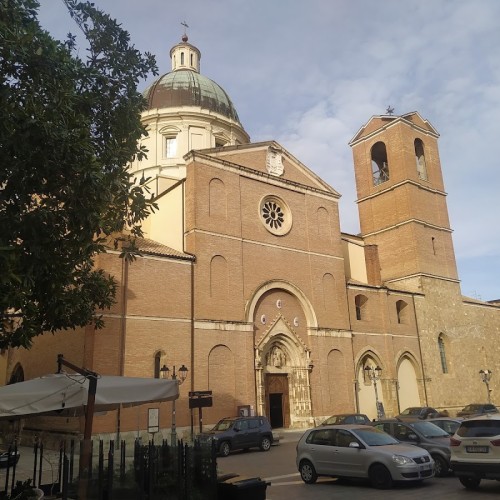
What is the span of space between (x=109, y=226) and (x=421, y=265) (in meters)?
28.3

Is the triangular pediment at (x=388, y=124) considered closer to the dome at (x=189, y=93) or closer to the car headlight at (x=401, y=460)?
the dome at (x=189, y=93)

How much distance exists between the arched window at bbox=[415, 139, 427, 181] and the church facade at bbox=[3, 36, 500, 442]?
9cm

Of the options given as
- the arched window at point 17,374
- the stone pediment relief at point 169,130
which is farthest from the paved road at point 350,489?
the stone pediment relief at point 169,130

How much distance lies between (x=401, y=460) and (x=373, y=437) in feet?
3.43

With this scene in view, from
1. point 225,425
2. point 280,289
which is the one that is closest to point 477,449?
point 225,425

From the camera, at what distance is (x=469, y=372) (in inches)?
1361

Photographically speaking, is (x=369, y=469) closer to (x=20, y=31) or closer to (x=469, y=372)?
(x=20, y=31)

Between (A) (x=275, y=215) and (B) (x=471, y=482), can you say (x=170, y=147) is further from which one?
(B) (x=471, y=482)

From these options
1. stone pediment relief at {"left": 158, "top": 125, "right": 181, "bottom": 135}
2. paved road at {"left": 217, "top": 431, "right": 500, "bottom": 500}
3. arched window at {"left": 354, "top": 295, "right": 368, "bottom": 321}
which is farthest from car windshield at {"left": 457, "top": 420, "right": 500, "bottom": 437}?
stone pediment relief at {"left": 158, "top": 125, "right": 181, "bottom": 135}

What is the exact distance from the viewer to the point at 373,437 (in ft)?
37.6

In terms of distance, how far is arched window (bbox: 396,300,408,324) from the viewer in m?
→ 32.9

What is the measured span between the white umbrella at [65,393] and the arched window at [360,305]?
2421cm

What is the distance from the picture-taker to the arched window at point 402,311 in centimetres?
3291

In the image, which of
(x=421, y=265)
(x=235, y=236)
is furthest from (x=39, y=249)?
(x=421, y=265)
